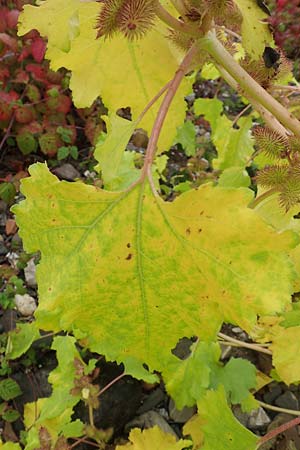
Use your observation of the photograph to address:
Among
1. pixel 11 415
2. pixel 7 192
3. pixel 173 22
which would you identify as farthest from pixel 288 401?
pixel 173 22

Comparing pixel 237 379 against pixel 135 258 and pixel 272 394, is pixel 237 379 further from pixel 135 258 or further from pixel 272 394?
pixel 135 258

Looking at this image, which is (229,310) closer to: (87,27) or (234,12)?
(234,12)

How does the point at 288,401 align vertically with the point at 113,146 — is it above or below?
below

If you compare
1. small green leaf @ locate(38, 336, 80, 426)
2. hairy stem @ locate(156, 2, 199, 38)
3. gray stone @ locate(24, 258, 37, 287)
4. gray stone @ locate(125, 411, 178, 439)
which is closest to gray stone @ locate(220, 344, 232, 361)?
gray stone @ locate(125, 411, 178, 439)

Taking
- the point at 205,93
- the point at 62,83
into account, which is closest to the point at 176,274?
the point at 62,83

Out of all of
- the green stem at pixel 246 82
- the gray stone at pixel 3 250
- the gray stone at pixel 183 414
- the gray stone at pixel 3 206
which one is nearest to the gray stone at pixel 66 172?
the gray stone at pixel 3 206

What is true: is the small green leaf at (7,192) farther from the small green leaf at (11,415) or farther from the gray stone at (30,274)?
the small green leaf at (11,415)

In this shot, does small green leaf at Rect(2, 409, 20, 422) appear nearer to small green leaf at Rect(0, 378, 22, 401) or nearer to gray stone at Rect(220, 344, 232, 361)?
small green leaf at Rect(0, 378, 22, 401)
